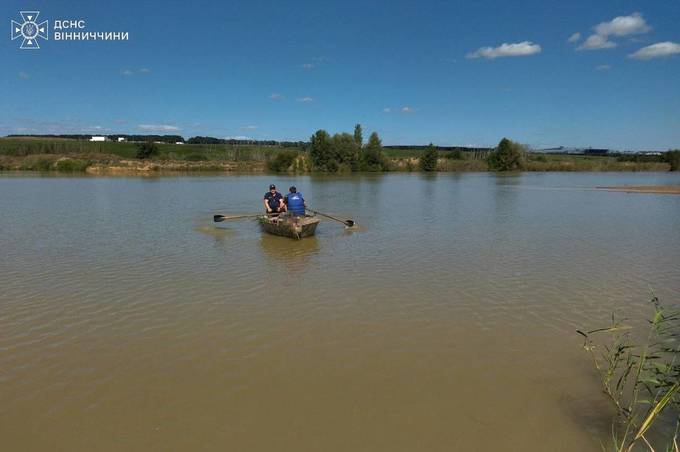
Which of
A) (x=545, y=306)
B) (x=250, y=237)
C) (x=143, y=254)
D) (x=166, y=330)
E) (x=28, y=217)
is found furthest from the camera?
(x=28, y=217)

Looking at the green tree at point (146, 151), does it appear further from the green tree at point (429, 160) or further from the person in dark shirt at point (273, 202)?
the person in dark shirt at point (273, 202)

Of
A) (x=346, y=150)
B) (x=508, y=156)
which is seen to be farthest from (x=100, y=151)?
(x=508, y=156)

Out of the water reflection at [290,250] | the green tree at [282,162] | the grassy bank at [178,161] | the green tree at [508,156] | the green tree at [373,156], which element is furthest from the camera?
the green tree at [508,156]

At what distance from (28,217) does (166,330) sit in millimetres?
17633

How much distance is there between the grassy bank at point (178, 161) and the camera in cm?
7225

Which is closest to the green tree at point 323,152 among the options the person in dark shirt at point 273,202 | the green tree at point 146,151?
the green tree at point 146,151

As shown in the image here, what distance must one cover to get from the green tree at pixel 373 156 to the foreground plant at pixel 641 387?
76.2 meters

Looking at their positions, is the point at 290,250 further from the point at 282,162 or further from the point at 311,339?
the point at 282,162

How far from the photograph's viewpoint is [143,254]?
42.0 feet

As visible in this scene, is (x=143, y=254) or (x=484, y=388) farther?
(x=143, y=254)

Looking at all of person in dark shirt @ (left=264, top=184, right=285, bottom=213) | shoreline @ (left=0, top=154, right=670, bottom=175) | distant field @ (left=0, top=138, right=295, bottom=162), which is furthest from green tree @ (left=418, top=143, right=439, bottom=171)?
person in dark shirt @ (left=264, top=184, right=285, bottom=213)

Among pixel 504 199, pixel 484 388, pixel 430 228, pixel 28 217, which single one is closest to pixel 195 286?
pixel 484 388

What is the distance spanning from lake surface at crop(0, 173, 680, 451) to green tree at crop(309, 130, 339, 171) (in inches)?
2557

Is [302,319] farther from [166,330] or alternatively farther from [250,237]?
[250,237]
